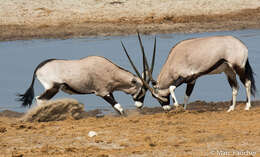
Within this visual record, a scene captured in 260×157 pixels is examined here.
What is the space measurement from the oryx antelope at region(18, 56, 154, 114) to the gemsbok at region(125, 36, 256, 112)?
1.22ft

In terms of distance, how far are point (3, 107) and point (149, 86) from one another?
2672 millimetres

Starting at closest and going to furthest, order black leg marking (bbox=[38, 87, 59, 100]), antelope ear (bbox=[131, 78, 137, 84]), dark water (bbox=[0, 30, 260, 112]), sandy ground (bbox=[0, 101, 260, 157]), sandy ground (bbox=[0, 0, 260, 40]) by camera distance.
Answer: sandy ground (bbox=[0, 101, 260, 157]), black leg marking (bbox=[38, 87, 59, 100]), antelope ear (bbox=[131, 78, 137, 84]), dark water (bbox=[0, 30, 260, 112]), sandy ground (bbox=[0, 0, 260, 40])

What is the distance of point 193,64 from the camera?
9945 millimetres

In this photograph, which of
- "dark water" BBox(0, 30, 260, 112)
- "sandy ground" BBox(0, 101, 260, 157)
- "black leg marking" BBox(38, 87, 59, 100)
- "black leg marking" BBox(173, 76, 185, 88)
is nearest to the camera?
"sandy ground" BBox(0, 101, 260, 157)

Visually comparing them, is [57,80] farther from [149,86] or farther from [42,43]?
[42,43]

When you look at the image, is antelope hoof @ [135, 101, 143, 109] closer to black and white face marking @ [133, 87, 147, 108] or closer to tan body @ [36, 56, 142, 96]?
black and white face marking @ [133, 87, 147, 108]

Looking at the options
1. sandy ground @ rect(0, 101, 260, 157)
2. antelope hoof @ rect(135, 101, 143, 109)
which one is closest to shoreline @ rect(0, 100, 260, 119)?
antelope hoof @ rect(135, 101, 143, 109)

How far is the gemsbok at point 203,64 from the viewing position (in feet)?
32.1

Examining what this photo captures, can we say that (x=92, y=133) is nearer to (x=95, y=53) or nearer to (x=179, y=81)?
(x=179, y=81)

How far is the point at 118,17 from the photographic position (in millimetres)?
18859

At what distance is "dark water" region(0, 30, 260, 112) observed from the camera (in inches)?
452

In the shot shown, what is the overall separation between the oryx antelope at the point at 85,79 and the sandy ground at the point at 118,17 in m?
7.36

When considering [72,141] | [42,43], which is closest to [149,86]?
[72,141]

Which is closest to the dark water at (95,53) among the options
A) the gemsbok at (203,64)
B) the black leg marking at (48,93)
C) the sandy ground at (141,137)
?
the gemsbok at (203,64)
